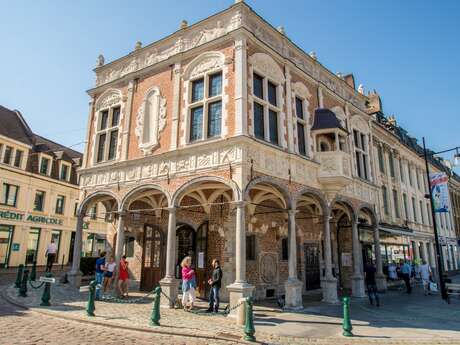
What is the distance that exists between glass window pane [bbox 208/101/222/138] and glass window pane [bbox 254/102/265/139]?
138 cm

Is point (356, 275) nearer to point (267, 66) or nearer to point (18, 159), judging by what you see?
point (267, 66)

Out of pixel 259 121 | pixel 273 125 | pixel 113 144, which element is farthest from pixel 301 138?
pixel 113 144

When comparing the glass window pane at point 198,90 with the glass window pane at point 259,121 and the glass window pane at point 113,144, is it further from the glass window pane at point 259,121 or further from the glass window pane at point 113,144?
the glass window pane at point 113,144

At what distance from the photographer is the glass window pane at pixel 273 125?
13516 millimetres

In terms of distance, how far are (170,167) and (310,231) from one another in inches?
359

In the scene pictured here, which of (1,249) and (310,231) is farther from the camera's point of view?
(1,249)

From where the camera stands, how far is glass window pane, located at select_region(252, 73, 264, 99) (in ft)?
43.8

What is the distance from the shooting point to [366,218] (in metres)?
21.7

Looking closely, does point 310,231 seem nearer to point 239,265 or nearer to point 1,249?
point 239,265

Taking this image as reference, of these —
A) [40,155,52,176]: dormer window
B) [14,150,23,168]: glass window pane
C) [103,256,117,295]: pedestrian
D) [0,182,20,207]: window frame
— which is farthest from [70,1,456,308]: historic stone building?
[40,155,52,176]: dormer window

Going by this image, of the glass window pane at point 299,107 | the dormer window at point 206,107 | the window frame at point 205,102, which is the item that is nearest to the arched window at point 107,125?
the window frame at point 205,102

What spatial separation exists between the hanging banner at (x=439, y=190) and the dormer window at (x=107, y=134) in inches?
649

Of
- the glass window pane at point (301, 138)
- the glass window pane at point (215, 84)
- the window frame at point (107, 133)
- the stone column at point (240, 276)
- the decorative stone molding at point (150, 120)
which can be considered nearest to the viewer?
the stone column at point (240, 276)

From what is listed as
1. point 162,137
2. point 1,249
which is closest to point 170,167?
point 162,137
